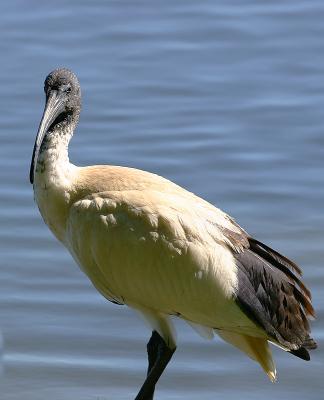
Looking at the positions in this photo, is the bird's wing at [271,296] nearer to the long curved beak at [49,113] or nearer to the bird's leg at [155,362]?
the bird's leg at [155,362]

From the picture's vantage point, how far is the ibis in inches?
368

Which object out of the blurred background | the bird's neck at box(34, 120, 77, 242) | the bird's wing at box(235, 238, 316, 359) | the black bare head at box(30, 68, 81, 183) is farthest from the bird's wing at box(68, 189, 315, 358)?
the blurred background

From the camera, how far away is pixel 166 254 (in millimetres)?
9438

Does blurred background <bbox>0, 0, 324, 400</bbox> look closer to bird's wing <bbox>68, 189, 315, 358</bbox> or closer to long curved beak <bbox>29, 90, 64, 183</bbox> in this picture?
bird's wing <bbox>68, 189, 315, 358</bbox>

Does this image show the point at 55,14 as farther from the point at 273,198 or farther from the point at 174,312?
the point at 174,312

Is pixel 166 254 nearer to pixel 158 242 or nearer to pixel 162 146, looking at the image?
pixel 158 242

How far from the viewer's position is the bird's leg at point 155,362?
32.0 ft

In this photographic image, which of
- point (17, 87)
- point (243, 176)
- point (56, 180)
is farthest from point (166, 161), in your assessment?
point (56, 180)

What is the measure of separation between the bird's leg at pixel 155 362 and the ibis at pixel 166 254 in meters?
0.01

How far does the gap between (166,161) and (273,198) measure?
934mm

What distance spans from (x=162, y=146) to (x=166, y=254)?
12.5 feet

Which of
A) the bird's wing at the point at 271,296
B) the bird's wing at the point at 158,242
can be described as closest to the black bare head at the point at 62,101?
the bird's wing at the point at 158,242

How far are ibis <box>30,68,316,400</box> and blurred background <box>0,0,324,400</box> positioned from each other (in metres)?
0.78

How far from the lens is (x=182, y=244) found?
940cm
